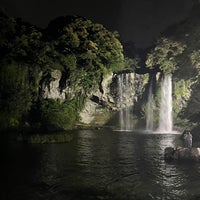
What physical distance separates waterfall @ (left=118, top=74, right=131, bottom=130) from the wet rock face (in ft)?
86.5

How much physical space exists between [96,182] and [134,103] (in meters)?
33.4

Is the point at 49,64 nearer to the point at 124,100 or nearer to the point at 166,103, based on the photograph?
the point at 124,100

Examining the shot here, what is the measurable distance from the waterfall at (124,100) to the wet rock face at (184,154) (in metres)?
26.4

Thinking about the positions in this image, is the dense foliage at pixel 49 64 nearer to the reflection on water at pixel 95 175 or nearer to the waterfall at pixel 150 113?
the waterfall at pixel 150 113

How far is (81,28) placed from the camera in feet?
124

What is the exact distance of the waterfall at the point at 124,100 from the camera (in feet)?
146

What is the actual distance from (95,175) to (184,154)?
6.21m

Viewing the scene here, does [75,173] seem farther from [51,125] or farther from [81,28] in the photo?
[81,28]

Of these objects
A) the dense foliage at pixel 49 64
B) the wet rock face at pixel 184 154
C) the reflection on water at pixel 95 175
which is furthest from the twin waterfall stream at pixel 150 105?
the wet rock face at pixel 184 154

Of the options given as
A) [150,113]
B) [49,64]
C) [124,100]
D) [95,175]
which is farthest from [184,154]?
[124,100]

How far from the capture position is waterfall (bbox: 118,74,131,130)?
44531 mm

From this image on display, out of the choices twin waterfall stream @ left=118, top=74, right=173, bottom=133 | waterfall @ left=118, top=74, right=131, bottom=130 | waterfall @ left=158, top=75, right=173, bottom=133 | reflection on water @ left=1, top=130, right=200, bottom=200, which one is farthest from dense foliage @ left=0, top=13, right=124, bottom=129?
reflection on water @ left=1, top=130, right=200, bottom=200

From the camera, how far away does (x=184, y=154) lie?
57.0 ft

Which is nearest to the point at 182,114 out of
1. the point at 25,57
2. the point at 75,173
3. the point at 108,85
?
the point at 108,85
